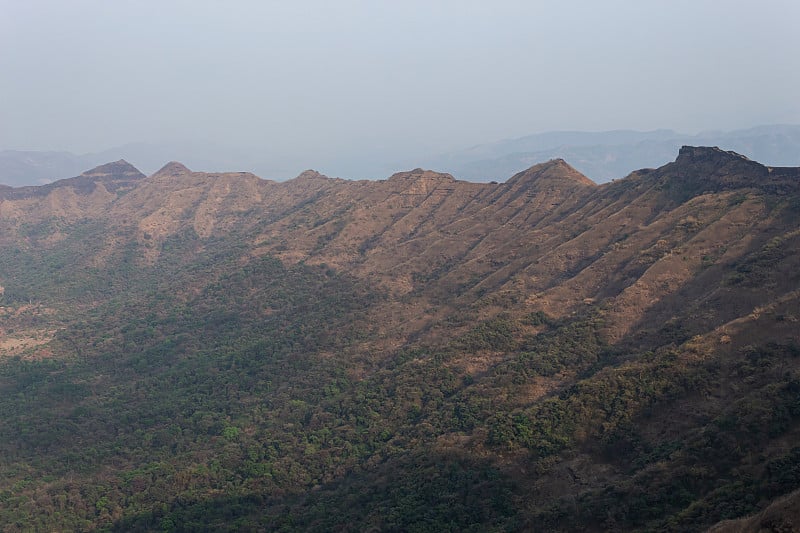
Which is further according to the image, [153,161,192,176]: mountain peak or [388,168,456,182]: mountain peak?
[153,161,192,176]: mountain peak

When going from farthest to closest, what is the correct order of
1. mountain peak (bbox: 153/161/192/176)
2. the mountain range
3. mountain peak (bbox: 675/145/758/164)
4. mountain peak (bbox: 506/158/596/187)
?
mountain peak (bbox: 153/161/192/176), mountain peak (bbox: 506/158/596/187), mountain peak (bbox: 675/145/758/164), the mountain range

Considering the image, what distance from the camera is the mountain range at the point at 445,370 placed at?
41.2 metres

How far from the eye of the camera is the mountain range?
41250 mm

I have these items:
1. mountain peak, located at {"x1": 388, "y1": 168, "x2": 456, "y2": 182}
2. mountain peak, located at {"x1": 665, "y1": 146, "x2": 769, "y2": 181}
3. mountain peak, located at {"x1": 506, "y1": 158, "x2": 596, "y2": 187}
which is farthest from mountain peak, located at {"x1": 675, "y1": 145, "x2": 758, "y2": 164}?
mountain peak, located at {"x1": 388, "y1": 168, "x2": 456, "y2": 182}

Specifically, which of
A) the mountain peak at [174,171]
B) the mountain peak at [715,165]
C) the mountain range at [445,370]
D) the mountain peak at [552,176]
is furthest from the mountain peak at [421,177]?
the mountain peak at [174,171]

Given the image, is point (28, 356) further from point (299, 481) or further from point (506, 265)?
point (506, 265)

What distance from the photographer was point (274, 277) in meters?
104

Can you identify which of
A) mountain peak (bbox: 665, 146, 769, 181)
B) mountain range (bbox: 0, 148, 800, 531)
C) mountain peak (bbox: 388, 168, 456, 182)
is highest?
mountain peak (bbox: 388, 168, 456, 182)

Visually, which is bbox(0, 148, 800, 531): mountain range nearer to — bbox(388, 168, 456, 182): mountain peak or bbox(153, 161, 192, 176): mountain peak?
bbox(388, 168, 456, 182): mountain peak

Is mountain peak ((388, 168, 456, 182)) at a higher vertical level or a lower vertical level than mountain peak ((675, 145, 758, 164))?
higher

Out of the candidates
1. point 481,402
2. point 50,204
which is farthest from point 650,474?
point 50,204

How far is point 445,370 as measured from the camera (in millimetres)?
64812

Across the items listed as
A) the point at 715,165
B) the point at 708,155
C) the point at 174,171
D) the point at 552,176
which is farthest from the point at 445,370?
the point at 174,171

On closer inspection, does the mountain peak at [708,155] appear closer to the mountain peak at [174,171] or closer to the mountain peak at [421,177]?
the mountain peak at [421,177]
